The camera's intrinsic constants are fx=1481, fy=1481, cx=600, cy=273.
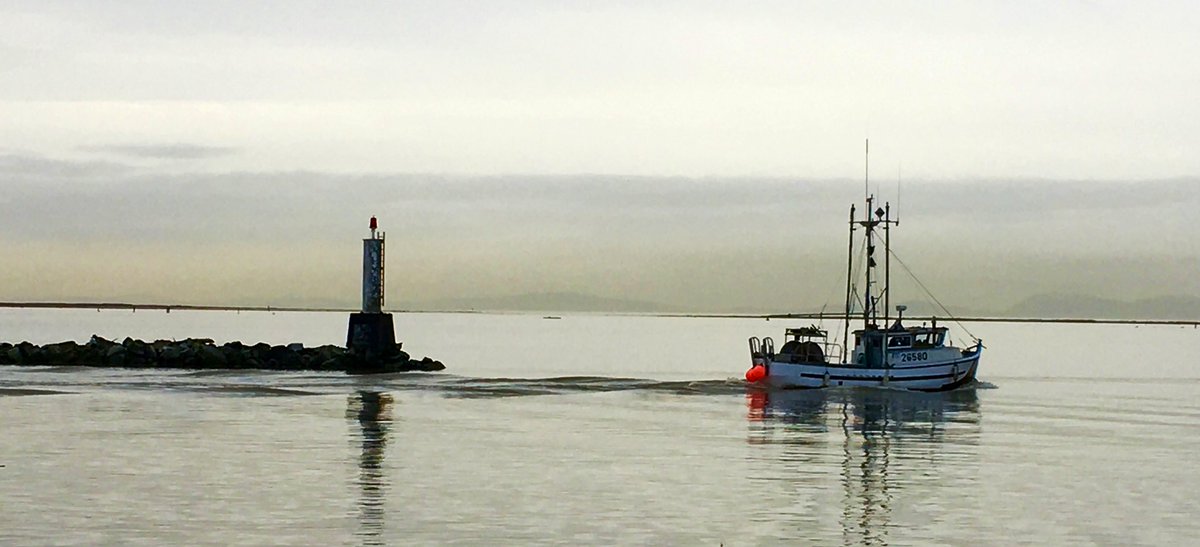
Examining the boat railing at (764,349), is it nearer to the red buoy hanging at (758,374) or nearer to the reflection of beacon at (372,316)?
the red buoy hanging at (758,374)

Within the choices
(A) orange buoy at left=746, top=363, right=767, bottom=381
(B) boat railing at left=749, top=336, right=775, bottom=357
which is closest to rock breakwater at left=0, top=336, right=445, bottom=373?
(B) boat railing at left=749, top=336, right=775, bottom=357

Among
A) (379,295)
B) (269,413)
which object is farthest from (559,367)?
(269,413)

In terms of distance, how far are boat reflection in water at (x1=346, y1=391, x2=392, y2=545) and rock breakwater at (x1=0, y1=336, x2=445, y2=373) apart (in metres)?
18.0

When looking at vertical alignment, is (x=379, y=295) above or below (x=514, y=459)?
above

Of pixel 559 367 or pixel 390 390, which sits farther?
pixel 559 367

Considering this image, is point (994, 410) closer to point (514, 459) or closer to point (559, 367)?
point (514, 459)

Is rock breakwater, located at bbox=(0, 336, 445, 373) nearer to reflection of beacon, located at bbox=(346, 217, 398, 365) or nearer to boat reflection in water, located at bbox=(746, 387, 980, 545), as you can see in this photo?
reflection of beacon, located at bbox=(346, 217, 398, 365)

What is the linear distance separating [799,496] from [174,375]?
5217 cm

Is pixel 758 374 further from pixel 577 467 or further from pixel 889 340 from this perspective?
pixel 577 467

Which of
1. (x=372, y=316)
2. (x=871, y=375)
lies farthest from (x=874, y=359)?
(x=372, y=316)

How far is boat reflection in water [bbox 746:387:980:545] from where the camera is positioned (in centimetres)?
2706

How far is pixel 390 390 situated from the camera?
6706 centimetres

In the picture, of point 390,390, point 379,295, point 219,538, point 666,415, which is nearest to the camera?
point 219,538

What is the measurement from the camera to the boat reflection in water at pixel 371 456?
25625 millimetres
